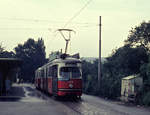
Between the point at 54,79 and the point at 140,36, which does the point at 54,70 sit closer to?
the point at 54,79

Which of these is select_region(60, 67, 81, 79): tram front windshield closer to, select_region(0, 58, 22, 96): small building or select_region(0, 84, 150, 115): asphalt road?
select_region(0, 84, 150, 115): asphalt road

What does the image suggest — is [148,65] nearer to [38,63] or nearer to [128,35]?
[128,35]

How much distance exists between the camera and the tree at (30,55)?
105m

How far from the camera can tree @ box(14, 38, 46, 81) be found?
105 meters

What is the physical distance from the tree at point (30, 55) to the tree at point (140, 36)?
2811 inches

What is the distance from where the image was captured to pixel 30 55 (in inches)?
4277

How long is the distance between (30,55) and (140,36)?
249 feet

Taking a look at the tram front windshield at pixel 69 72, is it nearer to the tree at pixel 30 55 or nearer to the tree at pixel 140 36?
the tree at pixel 140 36

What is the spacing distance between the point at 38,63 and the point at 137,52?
76.9 m

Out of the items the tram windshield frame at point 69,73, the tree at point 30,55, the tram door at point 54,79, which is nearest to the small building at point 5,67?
the tram door at point 54,79

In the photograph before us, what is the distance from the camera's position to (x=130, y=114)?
1520cm

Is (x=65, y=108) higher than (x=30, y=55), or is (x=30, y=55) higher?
(x=30, y=55)

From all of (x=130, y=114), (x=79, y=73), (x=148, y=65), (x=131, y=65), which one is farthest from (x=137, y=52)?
(x=130, y=114)

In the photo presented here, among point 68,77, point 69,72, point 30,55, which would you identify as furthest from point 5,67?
point 30,55
